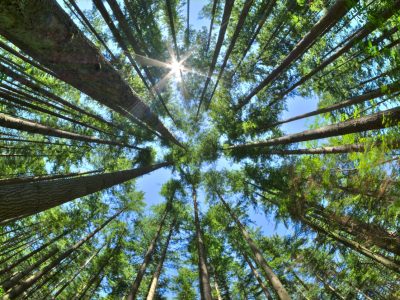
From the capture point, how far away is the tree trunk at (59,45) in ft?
9.53

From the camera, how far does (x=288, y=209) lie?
8109 mm

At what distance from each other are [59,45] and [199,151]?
12.4 m

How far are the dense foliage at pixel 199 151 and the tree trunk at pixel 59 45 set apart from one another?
2 centimetres

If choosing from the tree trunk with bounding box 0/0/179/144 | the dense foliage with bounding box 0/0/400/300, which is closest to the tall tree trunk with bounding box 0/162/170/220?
Answer: the dense foliage with bounding box 0/0/400/300

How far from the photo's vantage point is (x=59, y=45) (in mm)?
3490

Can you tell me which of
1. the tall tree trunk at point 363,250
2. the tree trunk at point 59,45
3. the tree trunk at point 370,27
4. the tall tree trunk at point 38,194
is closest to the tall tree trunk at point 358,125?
the tree trunk at point 370,27

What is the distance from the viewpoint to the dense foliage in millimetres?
5125

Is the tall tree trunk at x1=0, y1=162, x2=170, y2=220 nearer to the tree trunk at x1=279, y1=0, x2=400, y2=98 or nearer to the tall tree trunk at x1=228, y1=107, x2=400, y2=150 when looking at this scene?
the tree trunk at x1=279, y1=0, x2=400, y2=98

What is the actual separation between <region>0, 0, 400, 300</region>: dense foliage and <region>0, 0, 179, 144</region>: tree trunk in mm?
22

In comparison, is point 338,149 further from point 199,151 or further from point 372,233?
point 199,151

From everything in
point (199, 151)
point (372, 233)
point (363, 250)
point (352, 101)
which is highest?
point (199, 151)

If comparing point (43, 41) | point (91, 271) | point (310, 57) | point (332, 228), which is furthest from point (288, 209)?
point (91, 271)

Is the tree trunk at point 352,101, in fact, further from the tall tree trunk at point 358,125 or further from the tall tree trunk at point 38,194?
the tall tree trunk at point 38,194

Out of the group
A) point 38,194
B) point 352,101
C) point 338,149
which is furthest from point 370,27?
point 38,194
